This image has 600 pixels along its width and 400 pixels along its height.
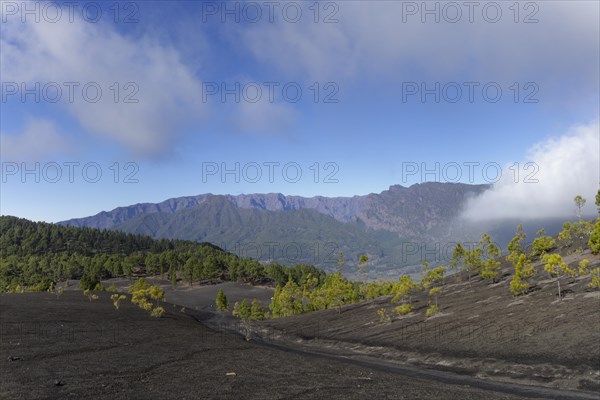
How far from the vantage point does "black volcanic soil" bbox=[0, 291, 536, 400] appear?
106 feet

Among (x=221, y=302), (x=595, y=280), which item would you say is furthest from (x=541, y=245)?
(x=221, y=302)

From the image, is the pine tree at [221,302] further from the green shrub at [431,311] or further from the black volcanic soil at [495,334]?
the green shrub at [431,311]

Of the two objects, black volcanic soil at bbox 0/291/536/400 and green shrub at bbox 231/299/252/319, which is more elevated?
black volcanic soil at bbox 0/291/536/400

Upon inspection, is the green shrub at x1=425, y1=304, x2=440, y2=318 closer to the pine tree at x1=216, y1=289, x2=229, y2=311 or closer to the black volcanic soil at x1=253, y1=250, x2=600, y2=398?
the black volcanic soil at x1=253, y1=250, x2=600, y2=398

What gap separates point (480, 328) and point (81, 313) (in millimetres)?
82237

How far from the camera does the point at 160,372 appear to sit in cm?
4050

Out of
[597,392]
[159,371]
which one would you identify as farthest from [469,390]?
[159,371]

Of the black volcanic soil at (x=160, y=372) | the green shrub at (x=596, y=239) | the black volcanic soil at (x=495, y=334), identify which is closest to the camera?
the black volcanic soil at (x=160, y=372)

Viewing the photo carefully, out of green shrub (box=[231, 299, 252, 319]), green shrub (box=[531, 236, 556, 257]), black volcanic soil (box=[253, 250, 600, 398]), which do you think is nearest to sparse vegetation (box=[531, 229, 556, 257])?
green shrub (box=[531, 236, 556, 257])

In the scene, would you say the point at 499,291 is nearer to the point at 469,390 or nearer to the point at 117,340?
the point at 469,390

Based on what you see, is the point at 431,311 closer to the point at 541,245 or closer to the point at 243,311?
the point at 541,245

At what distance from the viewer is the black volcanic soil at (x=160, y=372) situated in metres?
32.2

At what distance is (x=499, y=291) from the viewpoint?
317 ft

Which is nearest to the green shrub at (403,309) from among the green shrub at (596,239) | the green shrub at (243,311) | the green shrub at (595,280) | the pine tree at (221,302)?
the green shrub at (595,280)
